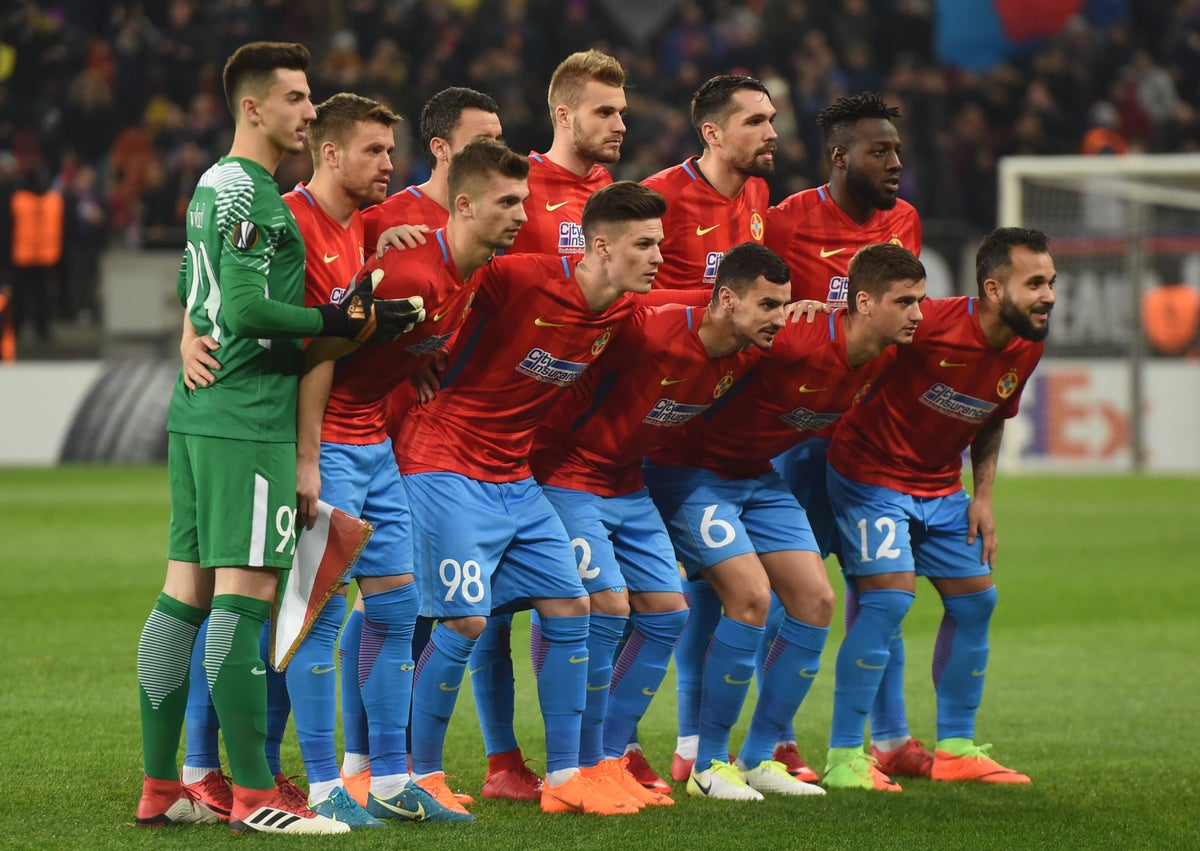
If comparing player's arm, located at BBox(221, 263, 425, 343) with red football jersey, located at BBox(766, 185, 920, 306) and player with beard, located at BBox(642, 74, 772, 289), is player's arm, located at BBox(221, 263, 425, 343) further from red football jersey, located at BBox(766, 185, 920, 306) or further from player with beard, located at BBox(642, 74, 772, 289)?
red football jersey, located at BBox(766, 185, 920, 306)

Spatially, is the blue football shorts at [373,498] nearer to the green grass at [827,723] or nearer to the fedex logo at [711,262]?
the green grass at [827,723]

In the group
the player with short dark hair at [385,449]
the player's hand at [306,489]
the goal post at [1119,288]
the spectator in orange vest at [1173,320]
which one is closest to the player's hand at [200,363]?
the player's hand at [306,489]

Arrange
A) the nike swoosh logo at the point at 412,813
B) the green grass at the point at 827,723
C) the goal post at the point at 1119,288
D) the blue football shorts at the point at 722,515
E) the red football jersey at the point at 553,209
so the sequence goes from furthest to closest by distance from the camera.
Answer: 1. the goal post at the point at 1119,288
2. the red football jersey at the point at 553,209
3. the blue football shorts at the point at 722,515
4. the nike swoosh logo at the point at 412,813
5. the green grass at the point at 827,723

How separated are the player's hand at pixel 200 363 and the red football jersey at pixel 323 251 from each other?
447mm

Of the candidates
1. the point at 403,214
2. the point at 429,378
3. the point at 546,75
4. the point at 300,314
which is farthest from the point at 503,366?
the point at 546,75

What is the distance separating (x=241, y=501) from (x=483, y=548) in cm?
97

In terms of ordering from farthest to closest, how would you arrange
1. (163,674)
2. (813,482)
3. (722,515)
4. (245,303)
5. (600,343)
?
(813,482) < (722,515) < (600,343) < (163,674) < (245,303)

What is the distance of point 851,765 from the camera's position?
238 inches

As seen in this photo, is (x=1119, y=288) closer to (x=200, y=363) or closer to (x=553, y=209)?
(x=553, y=209)

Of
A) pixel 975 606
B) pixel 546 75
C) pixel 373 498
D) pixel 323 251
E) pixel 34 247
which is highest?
pixel 546 75

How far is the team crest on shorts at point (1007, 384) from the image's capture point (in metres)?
6.36

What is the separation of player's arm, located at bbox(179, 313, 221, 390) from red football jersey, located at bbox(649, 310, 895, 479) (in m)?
1.99

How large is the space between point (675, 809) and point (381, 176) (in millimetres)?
2257

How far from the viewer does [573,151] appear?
6562mm
